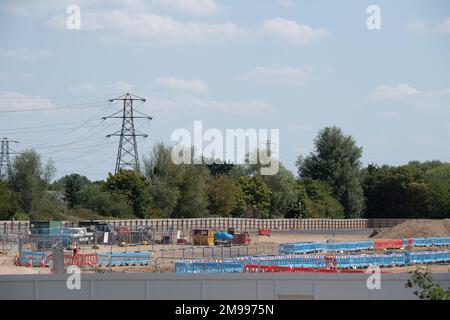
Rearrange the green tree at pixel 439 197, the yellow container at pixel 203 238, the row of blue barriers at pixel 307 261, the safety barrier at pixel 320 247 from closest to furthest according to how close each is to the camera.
Result: the row of blue barriers at pixel 307 261 → the safety barrier at pixel 320 247 → the yellow container at pixel 203 238 → the green tree at pixel 439 197

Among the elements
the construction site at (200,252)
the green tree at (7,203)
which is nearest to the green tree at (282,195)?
the construction site at (200,252)

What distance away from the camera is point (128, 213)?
100 meters

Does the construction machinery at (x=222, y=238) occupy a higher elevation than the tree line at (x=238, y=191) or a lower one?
lower

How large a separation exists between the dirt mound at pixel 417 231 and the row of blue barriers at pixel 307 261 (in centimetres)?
3141

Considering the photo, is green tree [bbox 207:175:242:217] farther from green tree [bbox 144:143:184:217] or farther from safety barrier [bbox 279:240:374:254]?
safety barrier [bbox 279:240:374:254]

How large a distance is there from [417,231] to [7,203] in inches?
1759

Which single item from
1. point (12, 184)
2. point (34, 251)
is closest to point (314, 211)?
point (12, 184)

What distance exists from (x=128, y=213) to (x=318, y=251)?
38.9 metres

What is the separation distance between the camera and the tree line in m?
99.5

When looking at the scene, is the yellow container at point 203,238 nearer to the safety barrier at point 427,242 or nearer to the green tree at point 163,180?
the safety barrier at point 427,242

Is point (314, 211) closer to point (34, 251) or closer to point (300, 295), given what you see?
point (34, 251)

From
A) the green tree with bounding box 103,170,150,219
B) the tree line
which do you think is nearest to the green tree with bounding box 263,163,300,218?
the tree line

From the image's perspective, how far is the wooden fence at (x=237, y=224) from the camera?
77812 millimetres

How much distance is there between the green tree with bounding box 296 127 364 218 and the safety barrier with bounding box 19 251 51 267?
291ft
